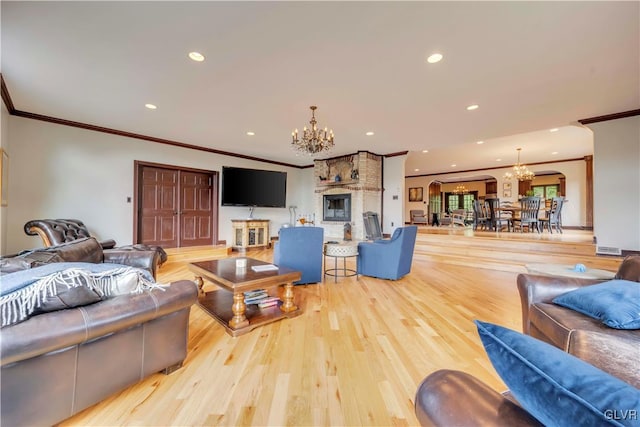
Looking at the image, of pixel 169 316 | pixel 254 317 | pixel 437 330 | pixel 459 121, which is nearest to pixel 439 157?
pixel 459 121

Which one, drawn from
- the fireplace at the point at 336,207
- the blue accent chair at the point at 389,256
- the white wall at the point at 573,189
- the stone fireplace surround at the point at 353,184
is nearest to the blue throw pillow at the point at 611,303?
the blue accent chair at the point at 389,256

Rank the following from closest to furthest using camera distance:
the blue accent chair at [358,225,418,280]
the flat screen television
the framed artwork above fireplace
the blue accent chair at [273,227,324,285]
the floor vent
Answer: the blue accent chair at [273,227,324,285]
the blue accent chair at [358,225,418,280]
the floor vent
the flat screen television
the framed artwork above fireplace

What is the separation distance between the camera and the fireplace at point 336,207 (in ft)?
23.1

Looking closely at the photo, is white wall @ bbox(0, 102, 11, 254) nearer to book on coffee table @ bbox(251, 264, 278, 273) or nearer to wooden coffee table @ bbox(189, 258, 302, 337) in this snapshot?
wooden coffee table @ bbox(189, 258, 302, 337)

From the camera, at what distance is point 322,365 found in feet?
5.70

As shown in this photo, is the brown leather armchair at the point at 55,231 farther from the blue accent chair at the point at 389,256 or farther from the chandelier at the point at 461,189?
the chandelier at the point at 461,189

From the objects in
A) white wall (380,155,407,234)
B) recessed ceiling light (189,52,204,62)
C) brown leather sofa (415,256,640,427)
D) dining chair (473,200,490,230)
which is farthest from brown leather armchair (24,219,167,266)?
dining chair (473,200,490,230)

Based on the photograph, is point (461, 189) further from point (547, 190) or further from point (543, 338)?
point (543, 338)

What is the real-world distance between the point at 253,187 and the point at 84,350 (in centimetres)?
588

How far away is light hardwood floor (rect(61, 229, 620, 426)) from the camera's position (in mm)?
1315

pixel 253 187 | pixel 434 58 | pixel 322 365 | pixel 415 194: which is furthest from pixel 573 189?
pixel 322 365

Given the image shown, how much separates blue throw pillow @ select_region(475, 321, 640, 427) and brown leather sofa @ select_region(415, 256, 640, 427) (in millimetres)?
72

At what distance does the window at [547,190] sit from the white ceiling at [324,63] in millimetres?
7876

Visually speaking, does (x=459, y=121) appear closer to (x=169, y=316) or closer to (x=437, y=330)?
(x=437, y=330)
